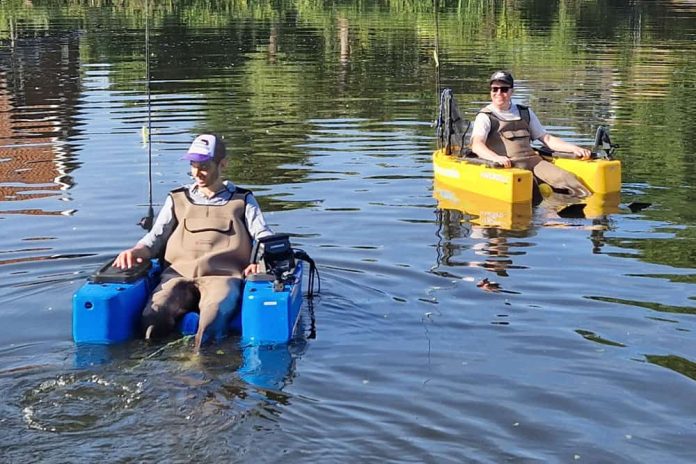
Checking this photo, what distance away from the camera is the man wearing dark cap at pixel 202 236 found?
304 inches

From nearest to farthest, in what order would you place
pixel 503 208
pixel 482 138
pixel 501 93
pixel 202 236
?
pixel 202 236, pixel 503 208, pixel 501 93, pixel 482 138

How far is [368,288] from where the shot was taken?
902 centimetres

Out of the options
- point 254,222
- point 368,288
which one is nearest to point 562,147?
point 368,288

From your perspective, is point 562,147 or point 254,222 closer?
point 254,222

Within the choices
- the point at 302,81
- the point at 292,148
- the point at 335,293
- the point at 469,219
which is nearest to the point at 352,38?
the point at 302,81

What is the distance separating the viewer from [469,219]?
11758mm

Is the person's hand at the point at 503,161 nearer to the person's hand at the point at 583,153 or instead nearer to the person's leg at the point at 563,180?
the person's leg at the point at 563,180

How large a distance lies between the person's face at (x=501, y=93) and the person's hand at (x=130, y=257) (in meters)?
5.85

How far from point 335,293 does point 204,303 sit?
1632 mm

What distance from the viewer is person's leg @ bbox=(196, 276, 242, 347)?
24.3ft

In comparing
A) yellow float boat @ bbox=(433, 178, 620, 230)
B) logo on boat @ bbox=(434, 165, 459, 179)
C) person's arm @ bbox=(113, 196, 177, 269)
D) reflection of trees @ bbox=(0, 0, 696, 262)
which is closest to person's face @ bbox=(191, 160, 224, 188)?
person's arm @ bbox=(113, 196, 177, 269)

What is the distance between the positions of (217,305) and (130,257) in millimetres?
843

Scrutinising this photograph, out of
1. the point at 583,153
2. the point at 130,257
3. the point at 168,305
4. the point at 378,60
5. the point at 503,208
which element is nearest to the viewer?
the point at 168,305

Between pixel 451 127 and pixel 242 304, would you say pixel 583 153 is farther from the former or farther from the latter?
pixel 242 304
